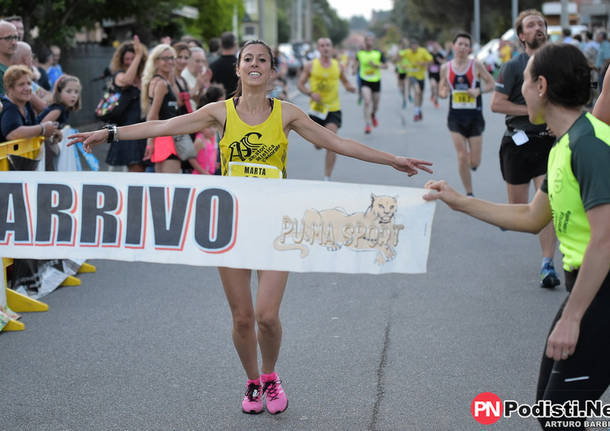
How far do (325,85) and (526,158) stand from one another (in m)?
5.93

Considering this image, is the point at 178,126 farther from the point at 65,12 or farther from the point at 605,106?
the point at 65,12

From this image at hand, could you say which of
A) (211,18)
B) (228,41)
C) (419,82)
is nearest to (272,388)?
(228,41)

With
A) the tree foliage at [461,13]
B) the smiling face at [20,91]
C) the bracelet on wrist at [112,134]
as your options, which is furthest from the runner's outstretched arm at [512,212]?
the tree foliage at [461,13]

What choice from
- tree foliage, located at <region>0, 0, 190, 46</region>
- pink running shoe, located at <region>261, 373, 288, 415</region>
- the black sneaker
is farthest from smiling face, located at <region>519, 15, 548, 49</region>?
tree foliage, located at <region>0, 0, 190, 46</region>

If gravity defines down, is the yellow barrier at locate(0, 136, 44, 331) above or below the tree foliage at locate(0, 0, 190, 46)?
below

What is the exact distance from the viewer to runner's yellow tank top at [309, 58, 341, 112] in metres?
12.7

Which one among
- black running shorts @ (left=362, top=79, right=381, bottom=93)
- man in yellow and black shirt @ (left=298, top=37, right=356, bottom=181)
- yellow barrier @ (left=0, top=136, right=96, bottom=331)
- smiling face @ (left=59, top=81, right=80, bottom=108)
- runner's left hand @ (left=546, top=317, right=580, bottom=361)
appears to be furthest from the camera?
black running shorts @ (left=362, top=79, right=381, bottom=93)

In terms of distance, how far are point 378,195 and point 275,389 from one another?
127 centimetres

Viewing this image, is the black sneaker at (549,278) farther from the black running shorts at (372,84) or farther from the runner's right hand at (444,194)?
the black running shorts at (372,84)

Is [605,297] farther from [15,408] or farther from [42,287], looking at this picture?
Answer: [42,287]

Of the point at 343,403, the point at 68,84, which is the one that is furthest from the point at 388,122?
the point at 343,403

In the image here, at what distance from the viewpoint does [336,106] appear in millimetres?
12883

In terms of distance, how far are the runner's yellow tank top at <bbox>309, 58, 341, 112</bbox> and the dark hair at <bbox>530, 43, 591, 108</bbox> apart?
9.66 m

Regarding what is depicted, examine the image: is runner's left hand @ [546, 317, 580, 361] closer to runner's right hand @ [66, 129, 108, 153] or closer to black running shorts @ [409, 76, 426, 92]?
runner's right hand @ [66, 129, 108, 153]
